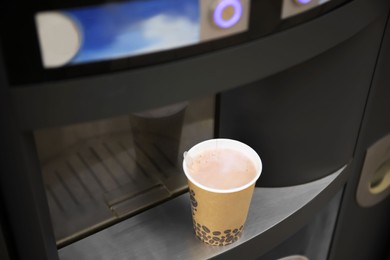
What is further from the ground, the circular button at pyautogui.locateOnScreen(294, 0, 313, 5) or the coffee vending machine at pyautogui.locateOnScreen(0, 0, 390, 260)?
the circular button at pyautogui.locateOnScreen(294, 0, 313, 5)

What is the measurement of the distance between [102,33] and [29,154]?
12 centimetres

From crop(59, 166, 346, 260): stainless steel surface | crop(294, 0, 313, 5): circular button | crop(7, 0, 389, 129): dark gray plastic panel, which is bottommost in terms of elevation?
crop(59, 166, 346, 260): stainless steel surface

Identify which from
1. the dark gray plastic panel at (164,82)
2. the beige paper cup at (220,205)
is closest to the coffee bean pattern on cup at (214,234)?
the beige paper cup at (220,205)

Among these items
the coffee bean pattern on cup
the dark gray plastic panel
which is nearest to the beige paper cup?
the coffee bean pattern on cup

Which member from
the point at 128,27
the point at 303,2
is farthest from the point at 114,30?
the point at 303,2

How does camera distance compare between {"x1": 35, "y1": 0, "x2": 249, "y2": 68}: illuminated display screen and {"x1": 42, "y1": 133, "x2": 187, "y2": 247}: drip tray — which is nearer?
{"x1": 35, "y1": 0, "x2": 249, "y2": 68}: illuminated display screen

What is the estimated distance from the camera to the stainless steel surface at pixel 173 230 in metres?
0.58

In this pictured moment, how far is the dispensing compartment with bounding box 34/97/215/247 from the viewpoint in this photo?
575 mm

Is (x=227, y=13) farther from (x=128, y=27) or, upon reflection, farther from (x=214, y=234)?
(x=214, y=234)

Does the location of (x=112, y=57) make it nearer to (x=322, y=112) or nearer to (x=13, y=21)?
(x=13, y=21)

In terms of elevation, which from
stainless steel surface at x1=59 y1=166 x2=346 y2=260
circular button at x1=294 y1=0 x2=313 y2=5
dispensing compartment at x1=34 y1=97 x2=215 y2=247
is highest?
circular button at x1=294 y1=0 x2=313 y2=5

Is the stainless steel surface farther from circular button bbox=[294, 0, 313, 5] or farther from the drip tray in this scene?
circular button bbox=[294, 0, 313, 5]

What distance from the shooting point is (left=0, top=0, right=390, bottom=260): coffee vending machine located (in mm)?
357

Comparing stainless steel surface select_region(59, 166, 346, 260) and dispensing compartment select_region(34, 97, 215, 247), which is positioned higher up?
dispensing compartment select_region(34, 97, 215, 247)
